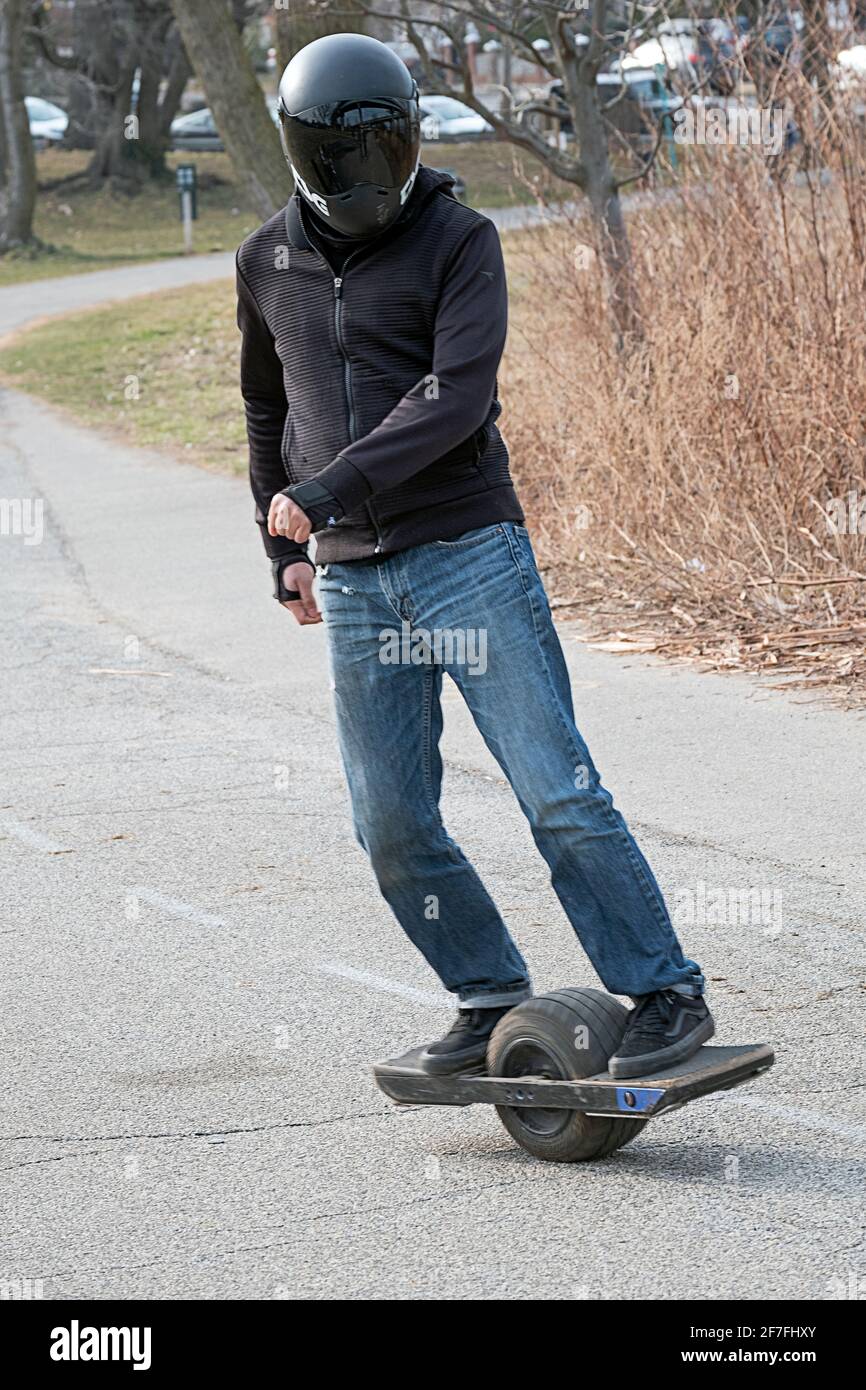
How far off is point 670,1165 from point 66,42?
63.5 m

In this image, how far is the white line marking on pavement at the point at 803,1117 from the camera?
13.3 feet

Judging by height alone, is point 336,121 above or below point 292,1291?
above

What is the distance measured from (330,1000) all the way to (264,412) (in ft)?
5.33

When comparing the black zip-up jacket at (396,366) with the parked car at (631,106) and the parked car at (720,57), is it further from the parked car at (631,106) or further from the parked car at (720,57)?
the parked car at (631,106)

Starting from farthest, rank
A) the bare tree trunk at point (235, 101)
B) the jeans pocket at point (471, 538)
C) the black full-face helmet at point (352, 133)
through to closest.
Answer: the bare tree trunk at point (235, 101) < the jeans pocket at point (471, 538) < the black full-face helmet at point (352, 133)

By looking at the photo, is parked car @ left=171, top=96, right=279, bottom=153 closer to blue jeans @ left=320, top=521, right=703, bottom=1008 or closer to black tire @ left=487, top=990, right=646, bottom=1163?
blue jeans @ left=320, top=521, right=703, bottom=1008

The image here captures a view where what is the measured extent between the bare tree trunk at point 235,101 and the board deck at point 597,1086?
1426cm

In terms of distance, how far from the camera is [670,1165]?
13.0ft

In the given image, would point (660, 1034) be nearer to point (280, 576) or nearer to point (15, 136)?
point (280, 576)

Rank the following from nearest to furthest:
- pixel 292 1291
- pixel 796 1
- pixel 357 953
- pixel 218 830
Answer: pixel 292 1291, pixel 357 953, pixel 218 830, pixel 796 1

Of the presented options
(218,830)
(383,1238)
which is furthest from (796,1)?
(383,1238)

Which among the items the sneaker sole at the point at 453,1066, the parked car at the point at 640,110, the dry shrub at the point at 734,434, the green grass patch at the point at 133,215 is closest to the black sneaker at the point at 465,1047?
the sneaker sole at the point at 453,1066

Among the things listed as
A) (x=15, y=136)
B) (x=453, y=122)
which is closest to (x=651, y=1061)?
(x=15, y=136)

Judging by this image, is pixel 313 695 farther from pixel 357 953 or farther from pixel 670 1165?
pixel 670 1165
